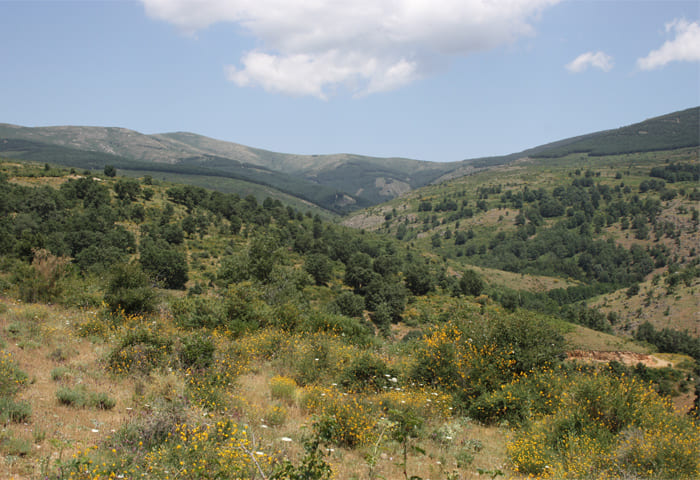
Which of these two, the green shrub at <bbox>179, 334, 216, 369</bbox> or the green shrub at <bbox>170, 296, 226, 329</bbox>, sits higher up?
the green shrub at <bbox>179, 334, 216, 369</bbox>

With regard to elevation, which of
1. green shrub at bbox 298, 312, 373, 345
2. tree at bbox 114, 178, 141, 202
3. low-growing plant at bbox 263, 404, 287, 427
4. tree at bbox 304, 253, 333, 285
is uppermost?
tree at bbox 114, 178, 141, 202

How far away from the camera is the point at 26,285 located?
12945 millimetres

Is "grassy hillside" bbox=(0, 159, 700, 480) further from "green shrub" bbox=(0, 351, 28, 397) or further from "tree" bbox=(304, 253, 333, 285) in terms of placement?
"tree" bbox=(304, 253, 333, 285)

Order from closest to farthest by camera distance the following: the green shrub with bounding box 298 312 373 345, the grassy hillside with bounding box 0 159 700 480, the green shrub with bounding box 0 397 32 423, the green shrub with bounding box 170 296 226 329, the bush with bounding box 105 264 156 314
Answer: the grassy hillside with bounding box 0 159 700 480 → the green shrub with bounding box 0 397 32 423 → the green shrub with bounding box 170 296 226 329 → the bush with bounding box 105 264 156 314 → the green shrub with bounding box 298 312 373 345

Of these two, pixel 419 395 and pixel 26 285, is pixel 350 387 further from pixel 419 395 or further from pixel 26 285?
pixel 26 285

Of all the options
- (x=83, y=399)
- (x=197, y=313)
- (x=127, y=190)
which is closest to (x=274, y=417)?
(x=83, y=399)

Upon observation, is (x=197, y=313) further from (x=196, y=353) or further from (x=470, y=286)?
(x=470, y=286)

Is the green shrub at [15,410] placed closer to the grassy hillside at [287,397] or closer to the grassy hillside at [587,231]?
the grassy hillside at [287,397]

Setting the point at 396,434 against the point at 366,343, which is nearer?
the point at 396,434

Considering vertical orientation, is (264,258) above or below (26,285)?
below

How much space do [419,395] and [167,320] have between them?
854 centimetres

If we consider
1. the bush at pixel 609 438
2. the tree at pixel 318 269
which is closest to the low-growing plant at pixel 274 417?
the bush at pixel 609 438

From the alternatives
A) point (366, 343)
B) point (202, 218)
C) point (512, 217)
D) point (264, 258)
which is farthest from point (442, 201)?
point (366, 343)

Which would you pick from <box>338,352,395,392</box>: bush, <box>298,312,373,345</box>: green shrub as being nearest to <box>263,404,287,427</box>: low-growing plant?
<box>338,352,395,392</box>: bush
